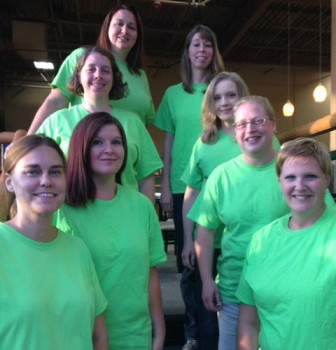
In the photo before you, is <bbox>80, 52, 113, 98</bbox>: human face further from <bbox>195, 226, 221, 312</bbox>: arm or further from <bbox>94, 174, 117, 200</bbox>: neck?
<bbox>195, 226, 221, 312</bbox>: arm

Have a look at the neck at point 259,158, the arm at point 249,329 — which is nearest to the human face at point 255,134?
the neck at point 259,158

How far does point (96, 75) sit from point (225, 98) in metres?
0.58

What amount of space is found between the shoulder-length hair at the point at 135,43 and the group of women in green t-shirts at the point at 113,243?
14.5 inches

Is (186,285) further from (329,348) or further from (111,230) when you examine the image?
(329,348)

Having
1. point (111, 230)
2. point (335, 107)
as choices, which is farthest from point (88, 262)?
point (335, 107)

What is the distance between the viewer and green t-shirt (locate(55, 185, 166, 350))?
1506 mm

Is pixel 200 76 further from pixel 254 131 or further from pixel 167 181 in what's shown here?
pixel 254 131

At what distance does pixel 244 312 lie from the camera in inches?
61.7

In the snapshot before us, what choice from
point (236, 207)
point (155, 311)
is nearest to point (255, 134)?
point (236, 207)

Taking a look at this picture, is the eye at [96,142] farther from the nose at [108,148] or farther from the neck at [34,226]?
the neck at [34,226]

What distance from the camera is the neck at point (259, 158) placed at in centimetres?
179

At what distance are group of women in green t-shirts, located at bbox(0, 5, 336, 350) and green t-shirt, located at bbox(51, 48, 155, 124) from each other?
5.2 inches

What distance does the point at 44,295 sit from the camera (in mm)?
1239

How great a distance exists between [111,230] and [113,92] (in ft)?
2.56
